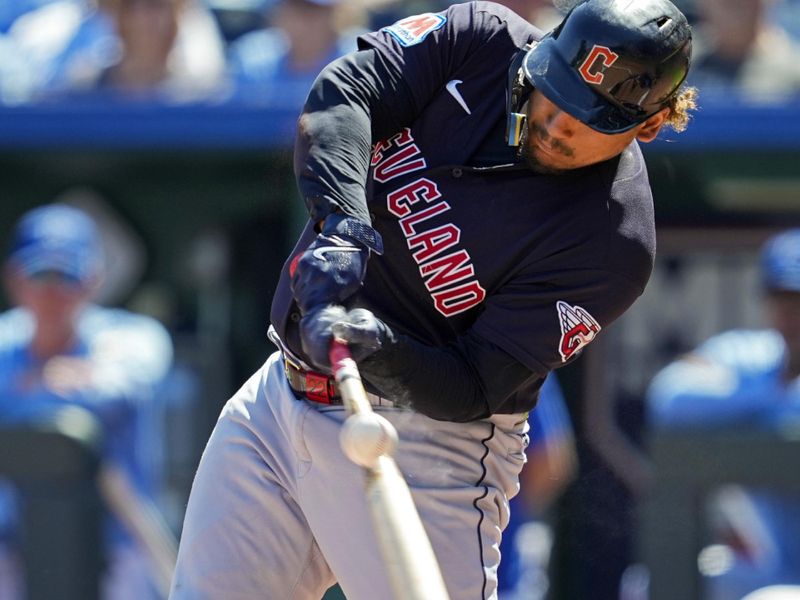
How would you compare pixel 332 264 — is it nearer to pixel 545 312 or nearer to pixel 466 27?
pixel 545 312

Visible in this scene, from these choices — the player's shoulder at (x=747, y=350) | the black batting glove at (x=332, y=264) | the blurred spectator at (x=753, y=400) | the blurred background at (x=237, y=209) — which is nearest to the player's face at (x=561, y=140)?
the black batting glove at (x=332, y=264)

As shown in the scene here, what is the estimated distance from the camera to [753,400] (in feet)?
14.2

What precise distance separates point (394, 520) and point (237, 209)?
3.61 meters

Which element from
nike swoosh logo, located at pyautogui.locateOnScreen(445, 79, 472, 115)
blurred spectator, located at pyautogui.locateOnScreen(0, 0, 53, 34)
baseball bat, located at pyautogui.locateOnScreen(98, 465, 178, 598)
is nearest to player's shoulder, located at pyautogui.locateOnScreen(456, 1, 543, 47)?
nike swoosh logo, located at pyautogui.locateOnScreen(445, 79, 472, 115)

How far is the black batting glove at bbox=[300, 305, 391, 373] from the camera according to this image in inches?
87.4

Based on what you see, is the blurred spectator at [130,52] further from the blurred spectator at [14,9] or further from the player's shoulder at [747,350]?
the player's shoulder at [747,350]

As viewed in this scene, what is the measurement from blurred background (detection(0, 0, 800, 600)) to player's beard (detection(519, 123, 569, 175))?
2039 millimetres

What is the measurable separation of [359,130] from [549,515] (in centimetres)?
270

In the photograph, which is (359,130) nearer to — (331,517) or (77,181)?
(331,517)

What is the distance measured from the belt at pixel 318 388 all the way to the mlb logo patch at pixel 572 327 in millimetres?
335

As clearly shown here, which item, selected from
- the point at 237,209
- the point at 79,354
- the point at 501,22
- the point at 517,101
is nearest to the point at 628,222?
the point at 517,101

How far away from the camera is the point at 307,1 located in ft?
18.4

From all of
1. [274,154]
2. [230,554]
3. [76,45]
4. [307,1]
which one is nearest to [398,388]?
[230,554]

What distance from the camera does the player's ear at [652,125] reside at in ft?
8.17
